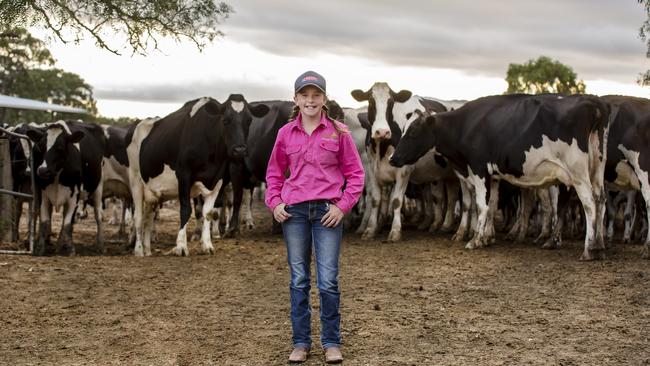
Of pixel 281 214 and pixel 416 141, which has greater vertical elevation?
pixel 416 141

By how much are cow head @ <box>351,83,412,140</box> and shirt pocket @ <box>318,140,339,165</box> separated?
7.87 meters

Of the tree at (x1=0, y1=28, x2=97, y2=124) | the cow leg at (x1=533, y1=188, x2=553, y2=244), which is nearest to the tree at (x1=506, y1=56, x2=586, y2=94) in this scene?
the tree at (x1=0, y1=28, x2=97, y2=124)

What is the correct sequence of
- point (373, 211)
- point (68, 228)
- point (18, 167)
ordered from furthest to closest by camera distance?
point (373, 211) < point (18, 167) < point (68, 228)

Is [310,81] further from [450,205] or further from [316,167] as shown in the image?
[450,205]

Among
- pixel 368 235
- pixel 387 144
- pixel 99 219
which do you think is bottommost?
pixel 368 235

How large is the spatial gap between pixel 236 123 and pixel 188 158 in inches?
36.6

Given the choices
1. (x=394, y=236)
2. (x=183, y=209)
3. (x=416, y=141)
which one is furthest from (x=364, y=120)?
(x=183, y=209)

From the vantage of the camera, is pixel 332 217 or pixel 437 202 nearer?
pixel 332 217

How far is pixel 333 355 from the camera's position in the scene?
21.1 ft

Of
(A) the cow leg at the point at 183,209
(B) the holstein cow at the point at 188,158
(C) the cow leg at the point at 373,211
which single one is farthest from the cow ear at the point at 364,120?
(A) the cow leg at the point at 183,209

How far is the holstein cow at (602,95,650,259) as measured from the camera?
504 inches

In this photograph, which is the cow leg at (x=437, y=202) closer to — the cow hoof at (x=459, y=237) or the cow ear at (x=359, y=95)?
the cow hoof at (x=459, y=237)

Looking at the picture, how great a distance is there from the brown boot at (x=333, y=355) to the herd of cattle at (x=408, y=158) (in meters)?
6.34

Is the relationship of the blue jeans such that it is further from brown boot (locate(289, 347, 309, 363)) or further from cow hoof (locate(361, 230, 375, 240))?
cow hoof (locate(361, 230, 375, 240))
